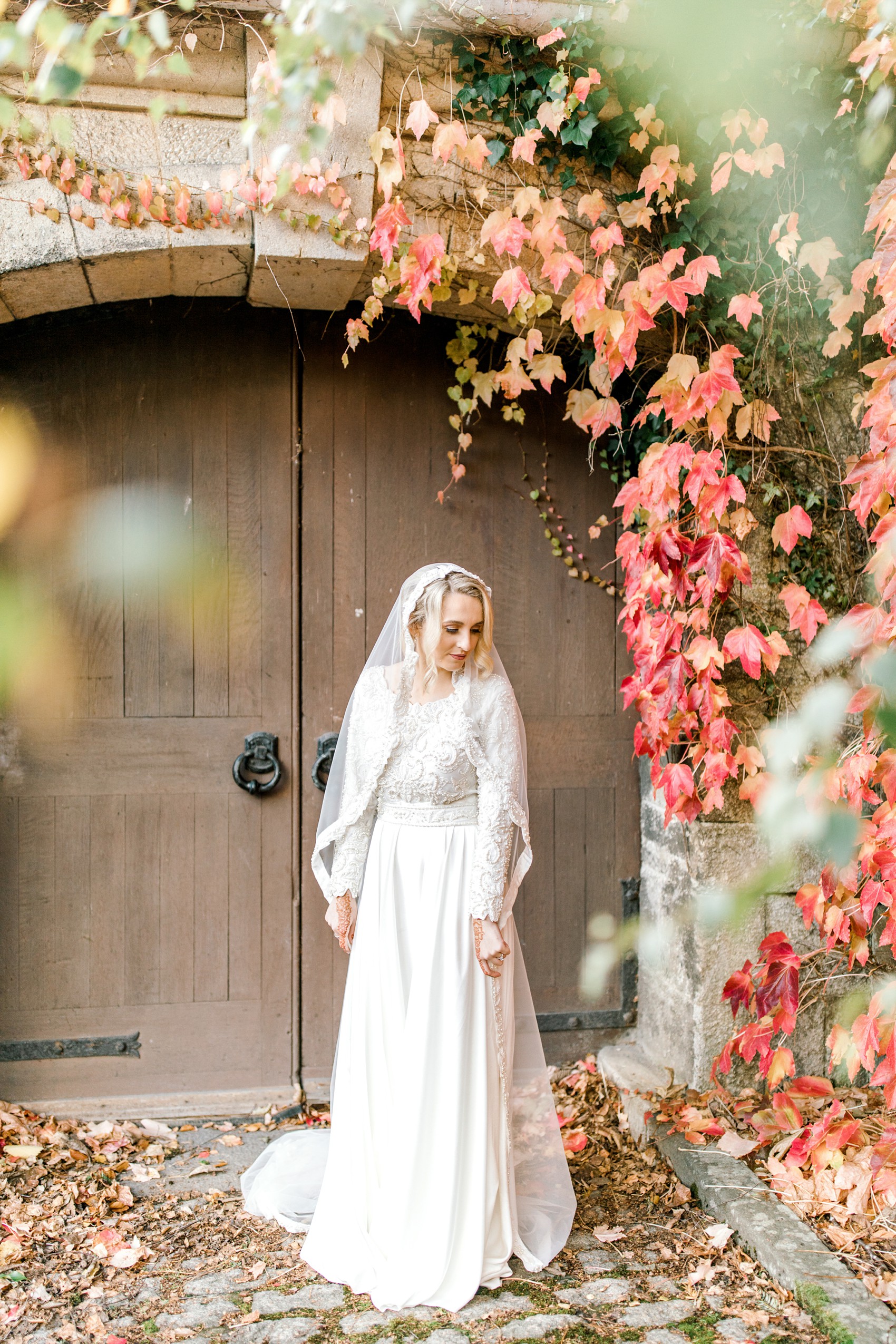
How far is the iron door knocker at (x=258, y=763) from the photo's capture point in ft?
10.6

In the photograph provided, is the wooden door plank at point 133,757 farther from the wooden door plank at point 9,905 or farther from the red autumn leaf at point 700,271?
the red autumn leaf at point 700,271

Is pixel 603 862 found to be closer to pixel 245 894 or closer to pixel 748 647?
pixel 748 647

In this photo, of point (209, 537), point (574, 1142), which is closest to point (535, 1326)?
point (574, 1142)

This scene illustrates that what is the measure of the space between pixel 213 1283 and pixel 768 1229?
1.43m

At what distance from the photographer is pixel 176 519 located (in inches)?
126

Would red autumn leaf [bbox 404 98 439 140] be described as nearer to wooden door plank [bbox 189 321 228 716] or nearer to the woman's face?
wooden door plank [bbox 189 321 228 716]

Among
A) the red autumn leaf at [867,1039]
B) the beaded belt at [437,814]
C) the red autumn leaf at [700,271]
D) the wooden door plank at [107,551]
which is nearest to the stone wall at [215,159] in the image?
the wooden door plank at [107,551]

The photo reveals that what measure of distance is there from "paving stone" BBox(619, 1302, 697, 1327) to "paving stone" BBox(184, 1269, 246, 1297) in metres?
0.96

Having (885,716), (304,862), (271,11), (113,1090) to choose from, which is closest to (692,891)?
(304,862)

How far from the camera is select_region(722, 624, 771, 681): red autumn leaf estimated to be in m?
2.82

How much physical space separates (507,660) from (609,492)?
28.6 inches

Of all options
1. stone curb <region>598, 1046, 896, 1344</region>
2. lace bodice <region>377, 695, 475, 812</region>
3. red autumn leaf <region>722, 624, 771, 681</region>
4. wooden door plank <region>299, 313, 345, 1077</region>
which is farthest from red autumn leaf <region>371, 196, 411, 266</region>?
stone curb <region>598, 1046, 896, 1344</region>

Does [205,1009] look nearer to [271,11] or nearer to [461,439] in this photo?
[461,439]

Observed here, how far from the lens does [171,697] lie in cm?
322
